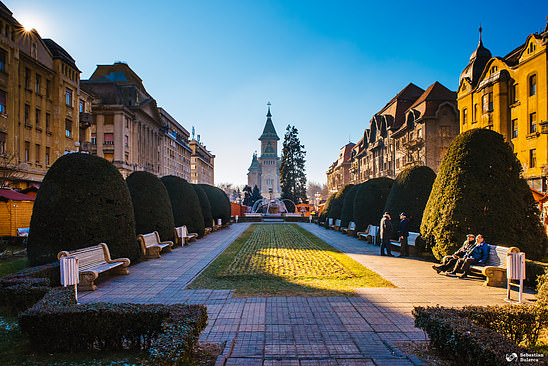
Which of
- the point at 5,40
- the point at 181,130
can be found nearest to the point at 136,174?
the point at 5,40

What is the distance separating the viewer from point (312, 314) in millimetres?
7195

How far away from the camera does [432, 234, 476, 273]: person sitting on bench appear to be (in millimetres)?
10961

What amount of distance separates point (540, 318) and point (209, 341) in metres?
4.69

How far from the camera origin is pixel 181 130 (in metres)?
105

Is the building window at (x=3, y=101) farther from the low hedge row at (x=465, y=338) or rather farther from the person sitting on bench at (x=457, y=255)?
the low hedge row at (x=465, y=338)

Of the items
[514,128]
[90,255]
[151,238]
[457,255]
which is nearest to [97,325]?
[90,255]

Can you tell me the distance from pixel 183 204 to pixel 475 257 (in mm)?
15340

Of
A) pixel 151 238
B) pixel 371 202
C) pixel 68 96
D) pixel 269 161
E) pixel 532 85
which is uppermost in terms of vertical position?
pixel 269 161

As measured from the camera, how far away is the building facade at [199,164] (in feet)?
375

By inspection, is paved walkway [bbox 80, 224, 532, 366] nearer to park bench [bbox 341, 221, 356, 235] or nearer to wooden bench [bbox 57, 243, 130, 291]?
wooden bench [bbox 57, 243, 130, 291]

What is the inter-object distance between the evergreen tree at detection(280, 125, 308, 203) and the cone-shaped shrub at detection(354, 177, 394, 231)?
49792 millimetres

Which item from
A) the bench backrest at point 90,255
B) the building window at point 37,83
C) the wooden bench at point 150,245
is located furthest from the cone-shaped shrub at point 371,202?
the building window at point 37,83

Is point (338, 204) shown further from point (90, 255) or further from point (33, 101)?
point (33, 101)

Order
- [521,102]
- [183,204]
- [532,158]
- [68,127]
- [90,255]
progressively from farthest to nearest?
[68,127]
[521,102]
[532,158]
[183,204]
[90,255]
